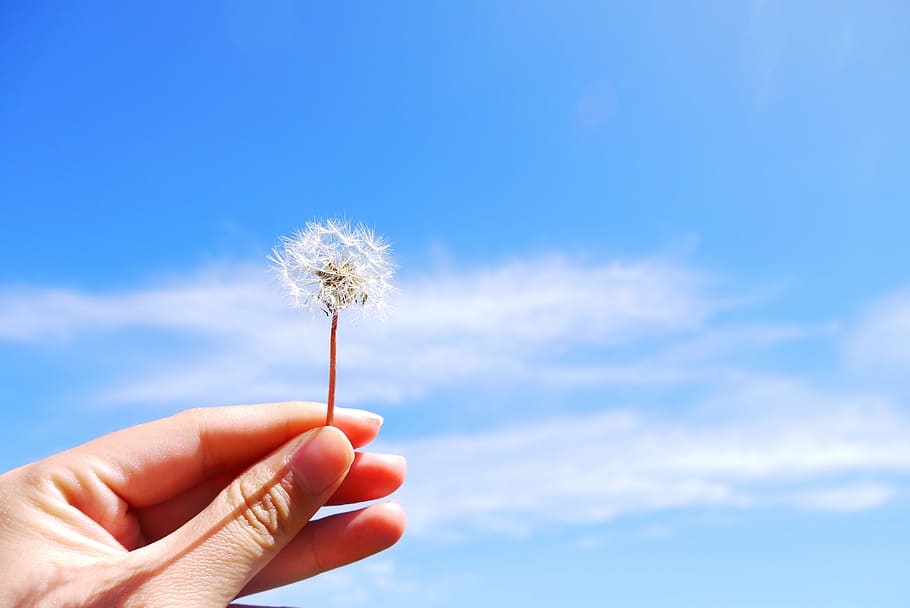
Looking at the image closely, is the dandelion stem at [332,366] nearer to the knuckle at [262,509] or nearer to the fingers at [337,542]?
the knuckle at [262,509]

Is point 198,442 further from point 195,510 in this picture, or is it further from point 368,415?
point 368,415

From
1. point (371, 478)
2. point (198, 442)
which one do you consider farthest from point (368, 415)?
point (198, 442)

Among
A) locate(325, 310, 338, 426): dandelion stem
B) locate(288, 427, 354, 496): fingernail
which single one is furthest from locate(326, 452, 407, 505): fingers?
locate(325, 310, 338, 426): dandelion stem

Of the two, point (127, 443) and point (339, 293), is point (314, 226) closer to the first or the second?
point (339, 293)

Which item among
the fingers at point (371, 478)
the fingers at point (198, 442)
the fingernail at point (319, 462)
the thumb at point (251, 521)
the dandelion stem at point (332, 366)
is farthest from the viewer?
the fingers at point (371, 478)

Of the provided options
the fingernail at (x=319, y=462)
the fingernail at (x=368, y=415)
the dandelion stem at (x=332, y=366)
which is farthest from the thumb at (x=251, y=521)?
the fingernail at (x=368, y=415)

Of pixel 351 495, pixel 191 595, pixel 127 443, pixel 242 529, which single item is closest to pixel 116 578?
pixel 191 595
